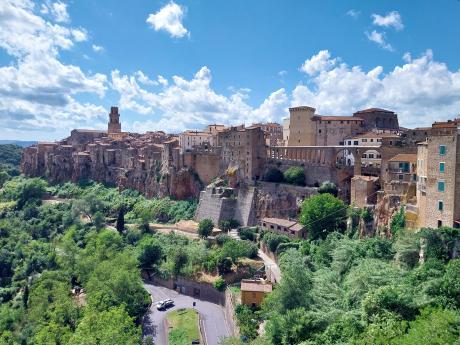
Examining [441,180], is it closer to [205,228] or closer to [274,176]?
[274,176]

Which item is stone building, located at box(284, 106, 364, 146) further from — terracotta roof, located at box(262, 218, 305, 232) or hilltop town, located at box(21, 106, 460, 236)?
terracotta roof, located at box(262, 218, 305, 232)

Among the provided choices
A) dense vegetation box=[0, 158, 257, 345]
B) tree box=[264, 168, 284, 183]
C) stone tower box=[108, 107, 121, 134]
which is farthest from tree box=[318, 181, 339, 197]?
stone tower box=[108, 107, 121, 134]

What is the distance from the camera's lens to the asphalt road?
2827cm

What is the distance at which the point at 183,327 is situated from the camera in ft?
96.2

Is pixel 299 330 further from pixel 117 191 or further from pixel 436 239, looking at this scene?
pixel 117 191

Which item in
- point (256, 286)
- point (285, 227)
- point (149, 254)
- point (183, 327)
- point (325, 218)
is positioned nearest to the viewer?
point (183, 327)

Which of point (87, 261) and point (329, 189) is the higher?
point (329, 189)

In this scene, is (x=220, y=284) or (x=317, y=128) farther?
(x=317, y=128)

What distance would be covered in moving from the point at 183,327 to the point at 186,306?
387cm

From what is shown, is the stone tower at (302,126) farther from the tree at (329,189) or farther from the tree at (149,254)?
the tree at (149,254)

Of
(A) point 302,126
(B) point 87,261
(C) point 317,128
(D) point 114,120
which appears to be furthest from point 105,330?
(D) point 114,120

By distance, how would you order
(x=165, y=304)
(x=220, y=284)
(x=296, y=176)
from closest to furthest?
(x=165, y=304) < (x=220, y=284) < (x=296, y=176)

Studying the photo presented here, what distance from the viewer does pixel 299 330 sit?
20.0 m

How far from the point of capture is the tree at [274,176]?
4544 centimetres
